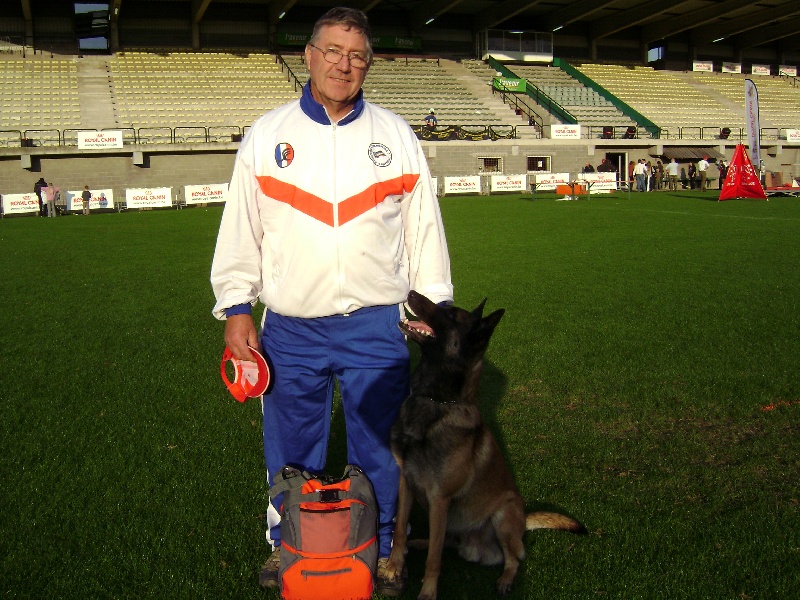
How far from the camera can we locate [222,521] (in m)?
3.81

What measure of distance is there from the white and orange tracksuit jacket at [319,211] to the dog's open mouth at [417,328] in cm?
12

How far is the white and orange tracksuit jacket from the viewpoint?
2906 millimetres

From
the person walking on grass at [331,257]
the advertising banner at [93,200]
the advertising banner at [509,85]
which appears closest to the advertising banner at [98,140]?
the advertising banner at [93,200]

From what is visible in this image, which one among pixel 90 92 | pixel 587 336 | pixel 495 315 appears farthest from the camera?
pixel 90 92

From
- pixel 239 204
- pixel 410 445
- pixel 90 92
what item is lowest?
pixel 410 445

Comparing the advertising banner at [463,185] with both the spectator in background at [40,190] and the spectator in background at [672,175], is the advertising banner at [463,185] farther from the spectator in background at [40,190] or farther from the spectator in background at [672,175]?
the spectator in background at [40,190]

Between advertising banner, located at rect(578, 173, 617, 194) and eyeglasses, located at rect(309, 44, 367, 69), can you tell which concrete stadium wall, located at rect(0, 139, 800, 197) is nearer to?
advertising banner, located at rect(578, 173, 617, 194)

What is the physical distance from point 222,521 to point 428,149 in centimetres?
3323

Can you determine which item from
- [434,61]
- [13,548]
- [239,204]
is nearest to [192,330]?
[13,548]

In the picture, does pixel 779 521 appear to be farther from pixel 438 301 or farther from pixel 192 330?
pixel 192 330

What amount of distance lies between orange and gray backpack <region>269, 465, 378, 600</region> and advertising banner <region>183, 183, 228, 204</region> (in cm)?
3007

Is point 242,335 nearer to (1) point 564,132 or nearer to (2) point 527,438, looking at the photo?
(2) point 527,438

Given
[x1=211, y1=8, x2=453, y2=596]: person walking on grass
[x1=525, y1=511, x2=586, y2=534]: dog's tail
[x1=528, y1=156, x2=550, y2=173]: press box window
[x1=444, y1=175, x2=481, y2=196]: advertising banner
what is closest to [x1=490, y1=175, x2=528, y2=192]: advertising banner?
[x1=444, y1=175, x2=481, y2=196]: advertising banner

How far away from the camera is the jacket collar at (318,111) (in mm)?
2932
